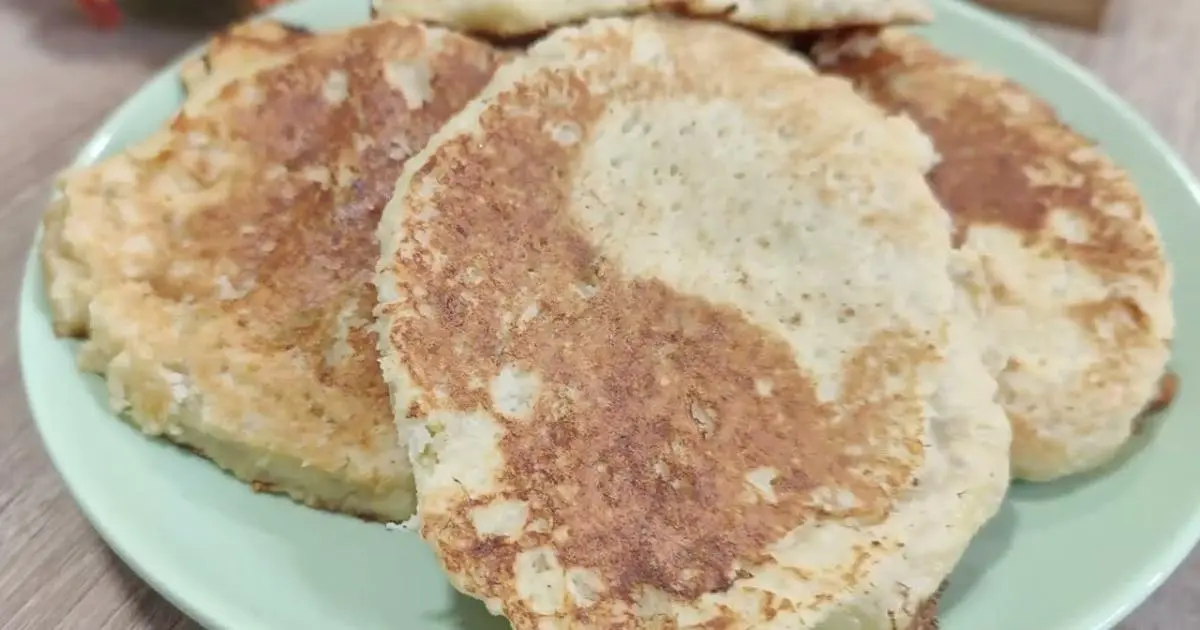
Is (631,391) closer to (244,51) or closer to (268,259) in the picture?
(268,259)

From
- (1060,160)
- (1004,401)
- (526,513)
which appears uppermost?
(1060,160)

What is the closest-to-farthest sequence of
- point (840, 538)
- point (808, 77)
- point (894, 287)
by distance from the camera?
1. point (840, 538)
2. point (894, 287)
3. point (808, 77)

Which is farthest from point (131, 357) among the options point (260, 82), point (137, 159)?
point (260, 82)

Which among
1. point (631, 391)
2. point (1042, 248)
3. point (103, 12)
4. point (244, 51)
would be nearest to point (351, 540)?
point (631, 391)

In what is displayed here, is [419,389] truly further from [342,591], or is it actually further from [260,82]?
[260,82]

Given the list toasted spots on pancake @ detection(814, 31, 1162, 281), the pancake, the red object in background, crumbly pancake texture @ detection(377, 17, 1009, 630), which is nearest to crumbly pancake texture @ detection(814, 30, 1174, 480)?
toasted spots on pancake @ detection(814, 31, 1162, 281)

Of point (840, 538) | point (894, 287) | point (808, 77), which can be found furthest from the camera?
point (808, 77)

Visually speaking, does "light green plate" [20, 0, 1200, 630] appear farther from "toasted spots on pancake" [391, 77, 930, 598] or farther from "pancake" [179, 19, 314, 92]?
"pancake" [179, 19, 314, 92]

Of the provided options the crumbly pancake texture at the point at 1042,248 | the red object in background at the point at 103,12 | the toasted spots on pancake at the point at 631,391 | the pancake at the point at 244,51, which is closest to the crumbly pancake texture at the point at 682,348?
the toasted spots on pancake at the point at 631,391

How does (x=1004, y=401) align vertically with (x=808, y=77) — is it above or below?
below
